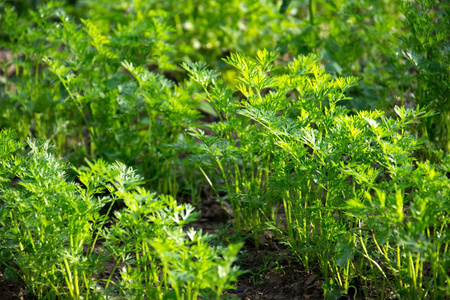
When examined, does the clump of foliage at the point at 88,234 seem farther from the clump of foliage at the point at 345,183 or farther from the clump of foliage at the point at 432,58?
the clump of foliage at the point at 432,58

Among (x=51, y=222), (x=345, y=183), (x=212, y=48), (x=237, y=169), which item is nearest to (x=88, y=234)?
(x=51, y=222)

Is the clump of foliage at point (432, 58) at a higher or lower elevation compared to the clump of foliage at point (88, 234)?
higher

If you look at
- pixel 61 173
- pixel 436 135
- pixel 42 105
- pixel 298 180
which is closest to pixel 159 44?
pixel 42 105

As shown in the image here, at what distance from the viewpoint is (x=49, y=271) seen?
1.97 metres

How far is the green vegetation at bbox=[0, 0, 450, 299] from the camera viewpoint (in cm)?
177

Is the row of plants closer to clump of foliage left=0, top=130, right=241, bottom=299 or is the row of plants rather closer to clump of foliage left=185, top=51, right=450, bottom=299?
clump of foliage left=185, top=51, right=450, bottom=299

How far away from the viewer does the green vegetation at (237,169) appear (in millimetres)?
1769

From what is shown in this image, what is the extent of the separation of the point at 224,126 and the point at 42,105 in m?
1.42

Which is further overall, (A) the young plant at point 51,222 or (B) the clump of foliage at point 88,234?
(A) the young plant at point 51,222

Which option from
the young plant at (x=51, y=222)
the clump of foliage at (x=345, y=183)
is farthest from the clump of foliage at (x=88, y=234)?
the clump of foliage at (x=345, y=183)

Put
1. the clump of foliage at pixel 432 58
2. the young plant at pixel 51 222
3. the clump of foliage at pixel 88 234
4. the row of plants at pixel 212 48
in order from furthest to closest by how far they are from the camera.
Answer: the row of plants at pixel 212 48 → the clump of foliage at pixel 432 58 → the young plant at pixel 51 222 → the clump of foliage at pixel 88 234

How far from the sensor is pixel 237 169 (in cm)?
238

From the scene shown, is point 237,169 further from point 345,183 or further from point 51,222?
point 51,222

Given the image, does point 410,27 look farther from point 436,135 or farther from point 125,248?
point 125,248
